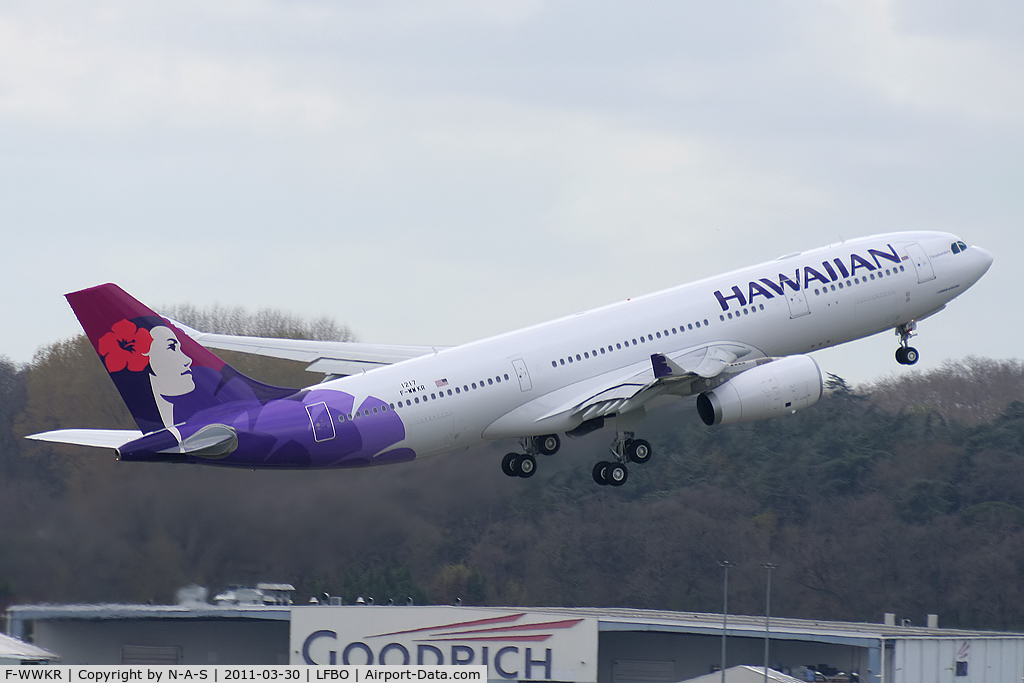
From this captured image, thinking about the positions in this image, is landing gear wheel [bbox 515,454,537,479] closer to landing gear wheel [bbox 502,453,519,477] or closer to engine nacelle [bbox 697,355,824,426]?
landing gear wheel [bbox 502,453,519,477]

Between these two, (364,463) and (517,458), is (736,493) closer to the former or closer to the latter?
(517,458)

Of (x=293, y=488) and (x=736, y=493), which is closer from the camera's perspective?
(x=293, y=488)

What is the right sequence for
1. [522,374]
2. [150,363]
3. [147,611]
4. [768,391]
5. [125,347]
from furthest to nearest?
[147,611]
[768,391]
[522,374]
[150,363]
[125,347]

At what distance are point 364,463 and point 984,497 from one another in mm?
45192

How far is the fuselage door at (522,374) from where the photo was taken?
44.7 meters

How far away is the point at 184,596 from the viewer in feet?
157

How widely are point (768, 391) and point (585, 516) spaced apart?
89.0 ft

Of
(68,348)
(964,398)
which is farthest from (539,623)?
(964,398)

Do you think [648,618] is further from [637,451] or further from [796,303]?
[796,303]

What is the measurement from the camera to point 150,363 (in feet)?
135

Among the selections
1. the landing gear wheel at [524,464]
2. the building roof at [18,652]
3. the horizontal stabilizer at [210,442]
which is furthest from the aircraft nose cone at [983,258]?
the building roof at [18,652]

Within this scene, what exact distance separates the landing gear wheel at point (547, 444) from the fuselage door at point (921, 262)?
11714 millimetres

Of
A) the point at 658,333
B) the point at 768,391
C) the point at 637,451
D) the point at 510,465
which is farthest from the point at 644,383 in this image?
the point at 510,465

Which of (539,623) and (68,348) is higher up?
(68,348)
